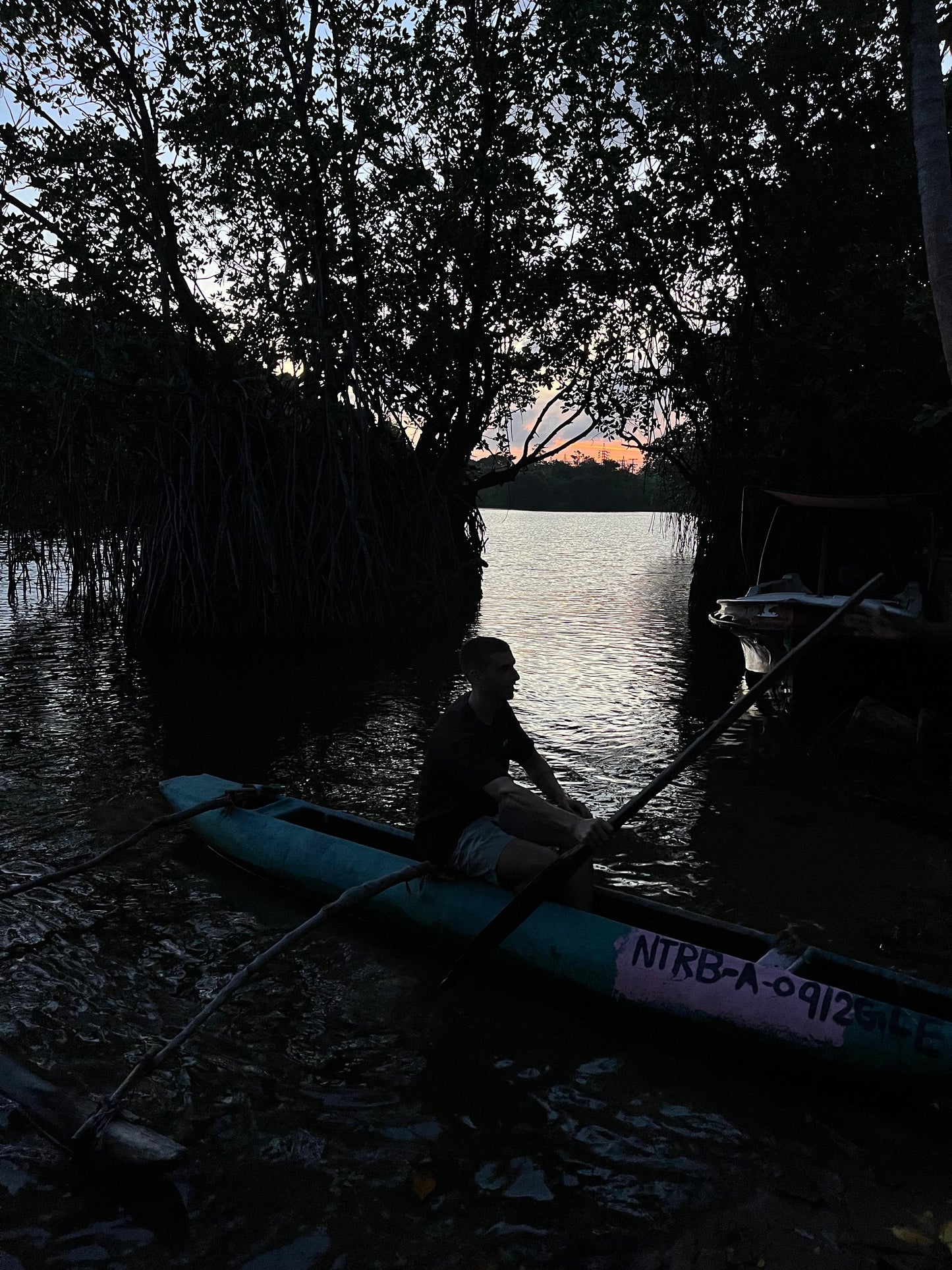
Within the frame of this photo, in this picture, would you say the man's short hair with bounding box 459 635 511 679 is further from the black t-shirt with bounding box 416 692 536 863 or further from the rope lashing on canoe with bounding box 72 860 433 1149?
the rope lashing on canoe with bounding box 72 860 433 1149

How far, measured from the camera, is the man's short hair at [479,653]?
16.7ft

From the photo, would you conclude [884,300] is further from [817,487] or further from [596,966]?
[596,966]

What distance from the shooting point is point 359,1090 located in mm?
4242

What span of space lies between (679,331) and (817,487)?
6.27 m

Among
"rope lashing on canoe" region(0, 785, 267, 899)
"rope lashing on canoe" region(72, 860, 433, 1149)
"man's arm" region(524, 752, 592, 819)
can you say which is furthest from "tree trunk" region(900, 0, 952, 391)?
"rope lashing on canoe" region(0, 785, 267, 899)

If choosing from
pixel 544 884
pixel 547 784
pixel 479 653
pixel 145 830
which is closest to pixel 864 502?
pixel 547 784

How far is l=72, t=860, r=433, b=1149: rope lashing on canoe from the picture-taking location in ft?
11.9

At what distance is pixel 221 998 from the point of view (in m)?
4.22

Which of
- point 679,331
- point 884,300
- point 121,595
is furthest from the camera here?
point 679,331

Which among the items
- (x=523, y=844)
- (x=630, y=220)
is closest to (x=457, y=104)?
(x=630, y=220)

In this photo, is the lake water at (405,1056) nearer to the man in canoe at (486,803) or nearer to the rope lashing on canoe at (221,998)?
the rope lashing on canoe at (221,998)

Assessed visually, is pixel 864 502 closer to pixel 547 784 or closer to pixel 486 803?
pixel 547 784

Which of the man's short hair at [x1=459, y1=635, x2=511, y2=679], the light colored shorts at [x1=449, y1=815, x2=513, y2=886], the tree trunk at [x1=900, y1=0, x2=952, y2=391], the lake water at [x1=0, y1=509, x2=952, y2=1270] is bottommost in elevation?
the lake water at [x1=0, y1=509, x2=952, y2=1270]

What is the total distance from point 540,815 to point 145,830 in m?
2.68
